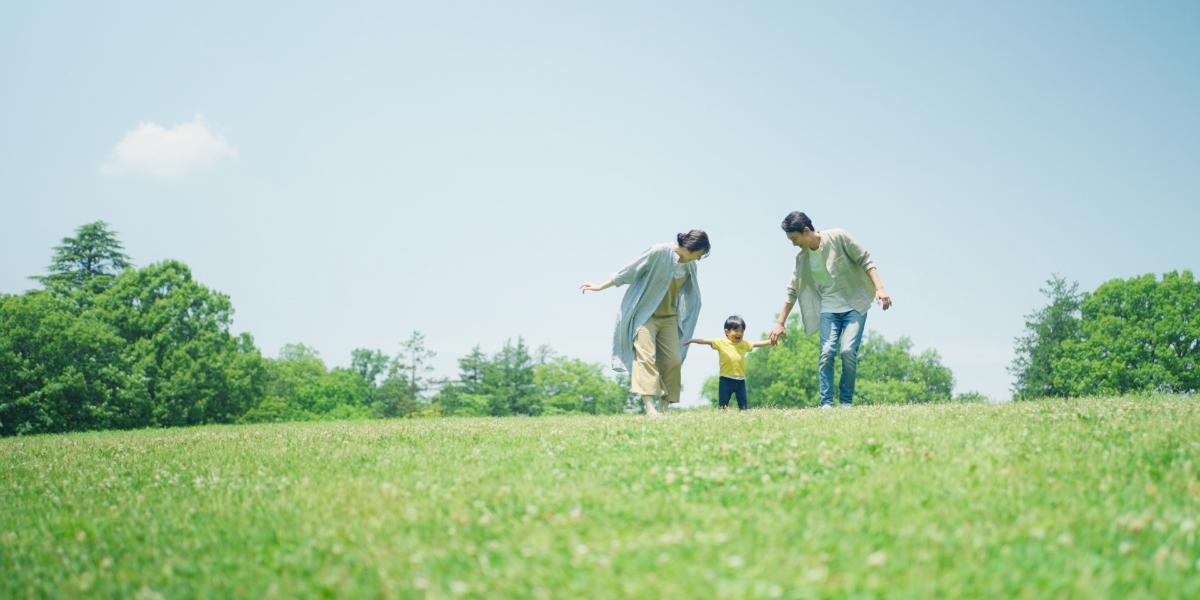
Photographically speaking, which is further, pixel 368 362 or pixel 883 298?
pixel 368 362

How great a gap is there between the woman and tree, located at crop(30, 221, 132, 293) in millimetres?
62852

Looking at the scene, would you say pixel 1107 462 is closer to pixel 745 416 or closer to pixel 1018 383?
pixel 745 416

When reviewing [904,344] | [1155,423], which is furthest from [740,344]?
[904,344]

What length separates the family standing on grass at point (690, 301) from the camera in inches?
450

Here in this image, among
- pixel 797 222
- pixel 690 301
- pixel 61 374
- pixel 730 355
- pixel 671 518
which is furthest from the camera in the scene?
pixel 61 374

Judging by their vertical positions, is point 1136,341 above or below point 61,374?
above

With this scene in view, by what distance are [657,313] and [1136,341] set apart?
160 feet

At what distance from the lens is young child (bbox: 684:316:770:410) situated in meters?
14.5

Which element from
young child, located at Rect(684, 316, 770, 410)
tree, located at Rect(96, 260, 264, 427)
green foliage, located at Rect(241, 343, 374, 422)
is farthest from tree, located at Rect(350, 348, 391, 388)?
young child, located at Rect(684, 316, 770, 410)

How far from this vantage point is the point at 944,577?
3207mm

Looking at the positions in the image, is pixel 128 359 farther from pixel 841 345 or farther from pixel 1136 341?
pixel 1136 341

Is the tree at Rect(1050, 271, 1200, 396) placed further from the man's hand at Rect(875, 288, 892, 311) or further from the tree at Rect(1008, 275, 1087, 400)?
the man's hand at Rect(875, 288, 892, 311)

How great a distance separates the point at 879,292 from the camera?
11.5 meters


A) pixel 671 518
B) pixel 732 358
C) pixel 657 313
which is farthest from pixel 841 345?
pixel 671 518
